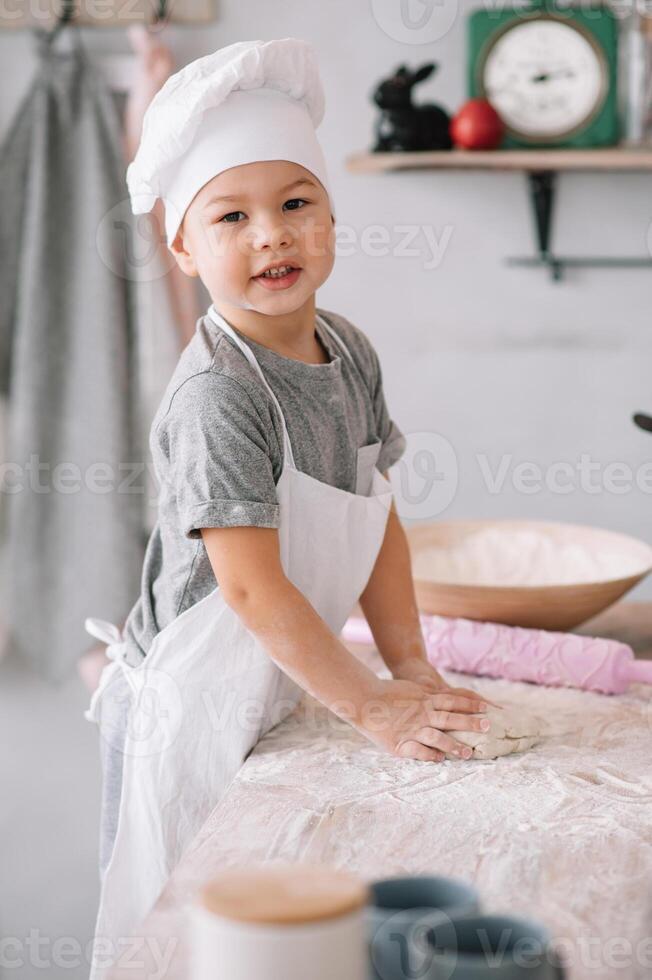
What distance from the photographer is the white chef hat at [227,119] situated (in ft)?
3.36

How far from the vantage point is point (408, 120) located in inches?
75.7

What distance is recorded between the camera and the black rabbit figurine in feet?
6.24

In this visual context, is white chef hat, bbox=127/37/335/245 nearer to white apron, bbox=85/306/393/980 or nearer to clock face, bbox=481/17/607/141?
white apron, bbox=85/306/393/980

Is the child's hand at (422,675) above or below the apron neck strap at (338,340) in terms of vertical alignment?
below

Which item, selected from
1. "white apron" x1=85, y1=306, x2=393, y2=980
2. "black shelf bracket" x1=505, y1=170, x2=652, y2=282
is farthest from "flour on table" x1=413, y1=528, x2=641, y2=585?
"black shelf bracket" x1=505, y1=170, x2=652, y2=282

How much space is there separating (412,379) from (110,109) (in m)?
0.76

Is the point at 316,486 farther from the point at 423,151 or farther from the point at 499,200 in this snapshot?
the point at 499,200

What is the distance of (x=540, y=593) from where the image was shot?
1.26 metres

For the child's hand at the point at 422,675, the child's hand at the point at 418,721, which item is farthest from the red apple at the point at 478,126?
the child's hand at the point at 418,721

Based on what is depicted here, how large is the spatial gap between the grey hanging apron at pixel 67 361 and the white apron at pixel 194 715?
102 centimetres

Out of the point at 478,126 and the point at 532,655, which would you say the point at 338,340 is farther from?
the point at 478,126

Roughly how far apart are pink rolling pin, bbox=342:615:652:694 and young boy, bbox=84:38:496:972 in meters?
0.09

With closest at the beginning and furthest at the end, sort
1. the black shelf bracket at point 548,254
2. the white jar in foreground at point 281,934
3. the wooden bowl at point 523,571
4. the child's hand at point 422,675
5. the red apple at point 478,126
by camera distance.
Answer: the white jar in foreground at point 281,934
the child's hand at point 422,675
the wooden bowl at point 523,571
the red apple at point 478,126
the black shelf bracket at point 548,254
